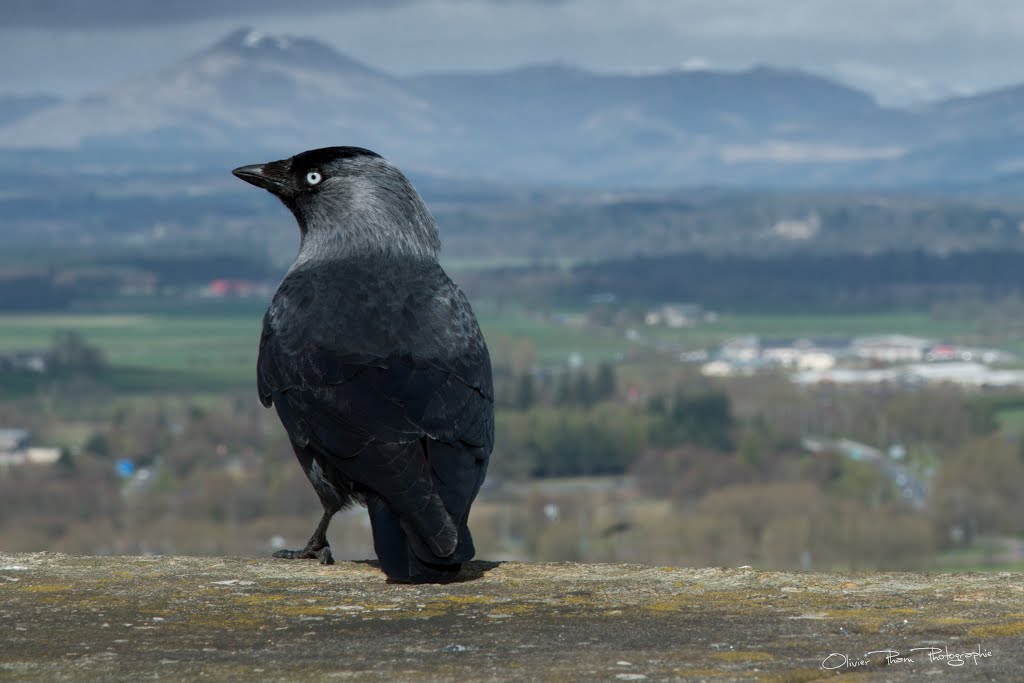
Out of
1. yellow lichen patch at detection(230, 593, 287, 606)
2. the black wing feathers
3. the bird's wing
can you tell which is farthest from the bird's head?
yellow lichen patch at detection(230, 593, 287, 606)

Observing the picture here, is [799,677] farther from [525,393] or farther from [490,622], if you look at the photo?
[525,393]

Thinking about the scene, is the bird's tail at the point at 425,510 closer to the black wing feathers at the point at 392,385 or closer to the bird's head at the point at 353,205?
the black wing feathers at the point at 392,385

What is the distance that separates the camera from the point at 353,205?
29.8 ft

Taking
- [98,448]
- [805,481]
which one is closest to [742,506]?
[805,481]

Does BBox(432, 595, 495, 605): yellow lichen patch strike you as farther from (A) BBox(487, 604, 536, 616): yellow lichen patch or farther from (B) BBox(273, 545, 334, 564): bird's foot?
(B) BBox(273, 545, 334, 564): bird's foot

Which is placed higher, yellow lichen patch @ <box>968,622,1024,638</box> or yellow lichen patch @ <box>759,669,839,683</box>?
yellow lichen patch @ <box>759,669,839,683</box>

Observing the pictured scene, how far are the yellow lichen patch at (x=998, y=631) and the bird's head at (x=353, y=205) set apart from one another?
3.92 metres

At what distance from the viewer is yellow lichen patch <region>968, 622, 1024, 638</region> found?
594 centimetres

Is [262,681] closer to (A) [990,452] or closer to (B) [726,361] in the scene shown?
(A) [990,452]

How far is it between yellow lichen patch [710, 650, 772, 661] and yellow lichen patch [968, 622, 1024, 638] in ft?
2.67

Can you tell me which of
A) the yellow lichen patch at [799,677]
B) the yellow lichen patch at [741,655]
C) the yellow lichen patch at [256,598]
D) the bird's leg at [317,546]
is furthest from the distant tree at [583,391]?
the yellow lichen patch at [799,677]

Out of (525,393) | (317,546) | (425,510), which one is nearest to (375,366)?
(425,510)

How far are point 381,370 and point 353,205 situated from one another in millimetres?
1290

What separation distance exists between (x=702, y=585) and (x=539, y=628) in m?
1.11
